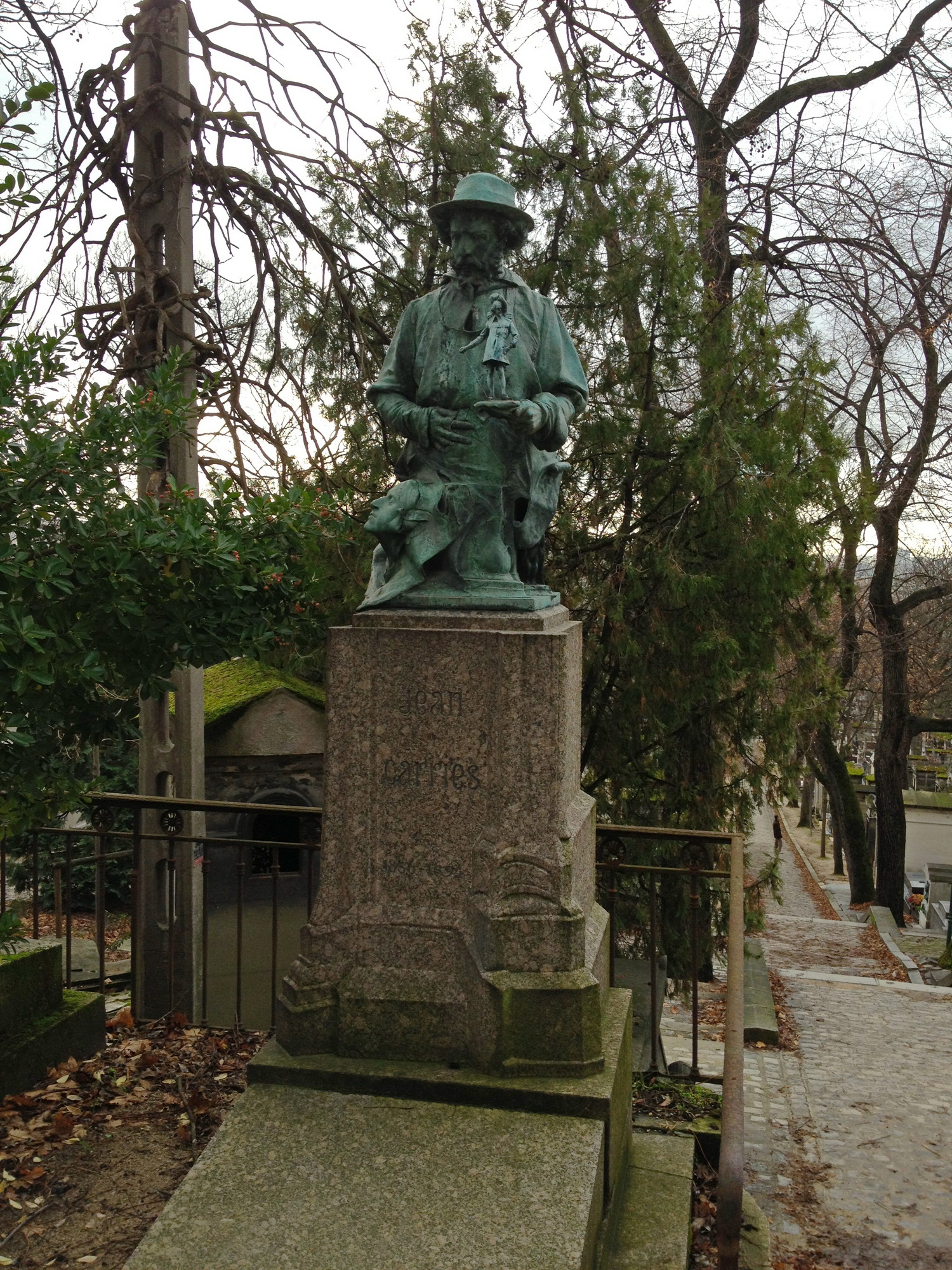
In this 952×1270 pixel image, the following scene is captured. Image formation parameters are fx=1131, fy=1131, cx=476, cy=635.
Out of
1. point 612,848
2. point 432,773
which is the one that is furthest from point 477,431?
point 612,848

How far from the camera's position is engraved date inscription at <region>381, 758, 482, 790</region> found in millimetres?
3670

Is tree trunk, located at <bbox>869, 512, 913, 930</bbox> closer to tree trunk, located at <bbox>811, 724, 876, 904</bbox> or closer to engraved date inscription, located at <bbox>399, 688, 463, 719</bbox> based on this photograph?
tree trunk, located at <bbox>811, 724, 876, 904</bbox>

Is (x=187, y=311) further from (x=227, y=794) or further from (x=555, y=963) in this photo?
(x=555, y=963)

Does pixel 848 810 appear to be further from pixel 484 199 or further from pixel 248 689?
pixel 484 199

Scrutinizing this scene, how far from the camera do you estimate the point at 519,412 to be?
374 centimetres

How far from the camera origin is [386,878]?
12.3 feet

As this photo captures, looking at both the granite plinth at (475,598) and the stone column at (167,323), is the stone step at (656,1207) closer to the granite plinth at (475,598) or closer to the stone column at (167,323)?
the granite plinth at (475,598)

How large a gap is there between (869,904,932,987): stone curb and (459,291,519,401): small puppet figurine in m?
13.5

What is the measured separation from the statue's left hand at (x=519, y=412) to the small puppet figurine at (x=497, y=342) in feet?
0.16

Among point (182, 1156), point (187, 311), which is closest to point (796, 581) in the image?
point (187, 311)

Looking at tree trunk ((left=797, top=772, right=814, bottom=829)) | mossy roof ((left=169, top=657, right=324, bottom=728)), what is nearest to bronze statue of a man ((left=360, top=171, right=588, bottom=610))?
mossy roof ((left=169, top=657, right=324, bottom=728))

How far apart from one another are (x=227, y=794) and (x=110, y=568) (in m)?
7.45

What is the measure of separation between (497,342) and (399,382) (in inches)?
19.1

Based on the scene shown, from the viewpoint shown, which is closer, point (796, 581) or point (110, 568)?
point (110, 568)
